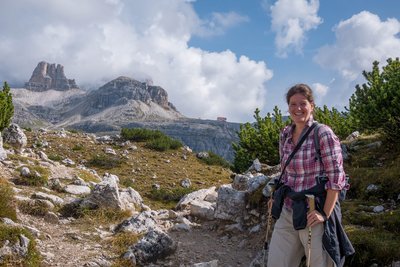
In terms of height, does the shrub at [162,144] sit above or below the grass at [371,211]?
above

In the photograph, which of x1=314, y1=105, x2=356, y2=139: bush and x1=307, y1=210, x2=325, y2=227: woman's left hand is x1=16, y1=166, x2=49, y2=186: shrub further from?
x1=314, y1=105, x2=356, y2=139: bush

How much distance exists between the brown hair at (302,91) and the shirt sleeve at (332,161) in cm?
51

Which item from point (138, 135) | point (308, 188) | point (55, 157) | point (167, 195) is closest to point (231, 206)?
point (308, 188)

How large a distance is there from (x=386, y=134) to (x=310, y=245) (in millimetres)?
12185

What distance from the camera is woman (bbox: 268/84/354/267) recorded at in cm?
405

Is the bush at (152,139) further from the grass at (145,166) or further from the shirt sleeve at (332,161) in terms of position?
the shirt sleeve at (332,161)

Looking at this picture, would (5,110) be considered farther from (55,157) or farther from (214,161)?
(214,161)

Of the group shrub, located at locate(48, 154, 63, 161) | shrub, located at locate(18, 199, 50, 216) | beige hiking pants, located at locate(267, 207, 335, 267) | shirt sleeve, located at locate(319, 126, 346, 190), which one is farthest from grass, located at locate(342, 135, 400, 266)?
shrub, located at locate(48, 154, 63, 161)

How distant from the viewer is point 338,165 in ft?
13.3

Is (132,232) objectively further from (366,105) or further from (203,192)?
(366,105)

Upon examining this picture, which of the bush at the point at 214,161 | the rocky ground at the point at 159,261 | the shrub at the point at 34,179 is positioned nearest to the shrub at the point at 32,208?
the rocky ground at the point at 159,261

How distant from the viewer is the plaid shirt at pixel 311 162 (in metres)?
4.05

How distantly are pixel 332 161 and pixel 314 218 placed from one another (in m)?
0.62

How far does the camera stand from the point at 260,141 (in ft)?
80.7
